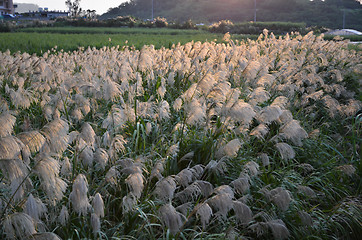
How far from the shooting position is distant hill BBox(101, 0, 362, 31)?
8125 centimetres

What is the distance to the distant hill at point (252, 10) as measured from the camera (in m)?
81.2

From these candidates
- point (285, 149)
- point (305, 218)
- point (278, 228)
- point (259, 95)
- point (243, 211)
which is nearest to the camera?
point (243, 211)

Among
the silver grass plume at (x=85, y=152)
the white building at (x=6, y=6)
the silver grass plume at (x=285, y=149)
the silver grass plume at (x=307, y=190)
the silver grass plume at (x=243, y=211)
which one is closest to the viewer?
the silver grass plume at (x=243, y=211)

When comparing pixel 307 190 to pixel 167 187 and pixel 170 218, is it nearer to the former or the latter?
pixel 167 187

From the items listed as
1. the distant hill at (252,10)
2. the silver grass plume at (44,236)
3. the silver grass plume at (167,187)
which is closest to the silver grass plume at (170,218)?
the silver grass plume at (167,187)

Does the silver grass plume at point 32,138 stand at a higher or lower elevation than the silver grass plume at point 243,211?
higher

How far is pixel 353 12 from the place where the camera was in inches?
3278

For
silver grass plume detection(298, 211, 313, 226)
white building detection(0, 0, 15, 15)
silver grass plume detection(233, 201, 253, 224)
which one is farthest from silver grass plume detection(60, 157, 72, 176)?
white building detection(0, 0, 15, 15)

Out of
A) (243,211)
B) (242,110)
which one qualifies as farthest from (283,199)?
(242,110)

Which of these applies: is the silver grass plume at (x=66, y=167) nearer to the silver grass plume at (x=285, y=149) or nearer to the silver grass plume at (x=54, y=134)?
the silver grass plume at (x=54, y=134)

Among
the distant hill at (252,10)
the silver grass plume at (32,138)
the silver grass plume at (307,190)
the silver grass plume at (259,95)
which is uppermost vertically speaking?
the distant hill at (252,10)

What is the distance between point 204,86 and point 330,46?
27.5 ft

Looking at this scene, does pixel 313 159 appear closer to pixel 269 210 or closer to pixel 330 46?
pixel 269 210

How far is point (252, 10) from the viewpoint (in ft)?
336
